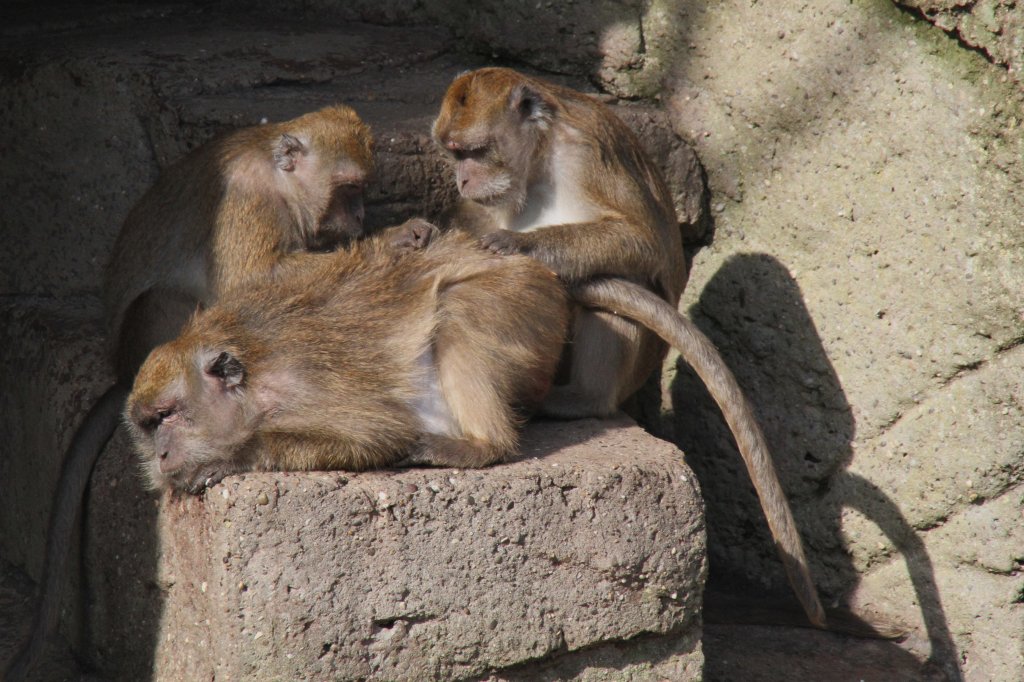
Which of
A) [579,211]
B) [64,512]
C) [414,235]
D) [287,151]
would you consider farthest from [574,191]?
[64,512]

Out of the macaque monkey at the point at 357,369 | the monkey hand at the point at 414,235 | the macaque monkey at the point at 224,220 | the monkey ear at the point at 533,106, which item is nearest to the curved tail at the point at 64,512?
the macaque monkey at the point at 224,220

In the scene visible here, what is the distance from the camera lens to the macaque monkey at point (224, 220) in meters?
5.06

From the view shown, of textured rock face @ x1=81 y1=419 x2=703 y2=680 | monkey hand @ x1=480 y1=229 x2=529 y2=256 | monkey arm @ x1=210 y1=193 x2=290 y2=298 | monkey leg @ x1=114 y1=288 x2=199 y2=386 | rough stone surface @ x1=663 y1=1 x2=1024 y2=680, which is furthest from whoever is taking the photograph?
rough stone surface @ x1=663 y1=1 x2=1024 y2=680

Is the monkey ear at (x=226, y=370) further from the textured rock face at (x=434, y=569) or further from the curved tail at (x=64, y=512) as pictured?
the curved tail at (x=64, y=512)

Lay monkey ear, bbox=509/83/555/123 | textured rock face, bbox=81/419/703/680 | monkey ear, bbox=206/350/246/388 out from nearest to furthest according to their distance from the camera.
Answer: textured rock face, bbox=81/419/703/680
monkey ear, bbox=206/350/246/388
monkey ear, bbox=509/83/555/123

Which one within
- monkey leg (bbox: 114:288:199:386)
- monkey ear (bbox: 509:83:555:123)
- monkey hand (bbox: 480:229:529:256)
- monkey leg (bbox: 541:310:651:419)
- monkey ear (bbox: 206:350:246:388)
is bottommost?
monkey leg (bbox: 541:310:651:419)

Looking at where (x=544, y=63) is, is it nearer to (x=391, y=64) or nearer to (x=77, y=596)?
(x=391, y=64)

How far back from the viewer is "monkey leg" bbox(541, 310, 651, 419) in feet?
17.5

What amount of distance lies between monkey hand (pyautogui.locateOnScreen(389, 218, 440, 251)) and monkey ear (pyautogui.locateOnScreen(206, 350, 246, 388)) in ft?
3.15

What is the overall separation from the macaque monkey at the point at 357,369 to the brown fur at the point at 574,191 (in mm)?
510

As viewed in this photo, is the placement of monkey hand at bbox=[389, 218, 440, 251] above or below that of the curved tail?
above

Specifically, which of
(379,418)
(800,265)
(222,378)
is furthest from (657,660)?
(800,265)

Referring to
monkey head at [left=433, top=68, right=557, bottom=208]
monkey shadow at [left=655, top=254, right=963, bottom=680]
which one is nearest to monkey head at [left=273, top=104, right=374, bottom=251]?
monkey head at [left=433, top=68, right=557, bottom=208]

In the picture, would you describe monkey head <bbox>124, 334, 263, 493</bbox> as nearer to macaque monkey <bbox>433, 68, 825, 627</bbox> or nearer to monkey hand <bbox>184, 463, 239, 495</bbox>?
monkey hand <bbox>184, 463, 239, 495</bbox>
